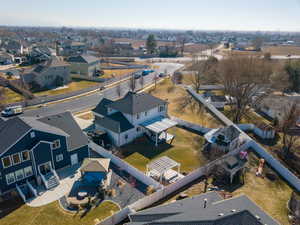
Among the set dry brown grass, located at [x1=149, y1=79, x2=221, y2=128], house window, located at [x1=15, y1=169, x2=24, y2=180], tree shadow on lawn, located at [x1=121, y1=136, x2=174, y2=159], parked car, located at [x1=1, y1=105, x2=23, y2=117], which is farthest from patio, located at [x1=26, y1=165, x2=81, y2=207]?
dry brown grass, located at [x1=149, y1=79, x2=221, y2=128]

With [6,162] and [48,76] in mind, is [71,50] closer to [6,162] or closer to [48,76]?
[48,76]

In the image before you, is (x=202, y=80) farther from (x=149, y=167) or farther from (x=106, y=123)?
(x=149, y=167)

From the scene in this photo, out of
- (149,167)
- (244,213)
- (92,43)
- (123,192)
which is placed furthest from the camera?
(92,43)

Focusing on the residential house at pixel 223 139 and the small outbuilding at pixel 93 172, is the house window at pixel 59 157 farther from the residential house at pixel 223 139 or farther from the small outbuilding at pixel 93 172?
the residential house at pixel 223 139

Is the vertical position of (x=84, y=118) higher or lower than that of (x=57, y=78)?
lower

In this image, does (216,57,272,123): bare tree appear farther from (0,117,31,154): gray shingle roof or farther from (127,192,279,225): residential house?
(0,117,31,154): gray shingle roof

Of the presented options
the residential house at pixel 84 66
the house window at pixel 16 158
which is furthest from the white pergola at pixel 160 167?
the residential house at pixel 84 66

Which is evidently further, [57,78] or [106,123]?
[57,78]

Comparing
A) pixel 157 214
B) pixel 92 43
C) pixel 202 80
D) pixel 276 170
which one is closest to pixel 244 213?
pixel 157 214
